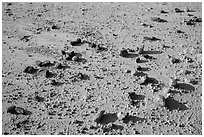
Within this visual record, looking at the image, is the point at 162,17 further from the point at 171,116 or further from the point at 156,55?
the point at 171,116

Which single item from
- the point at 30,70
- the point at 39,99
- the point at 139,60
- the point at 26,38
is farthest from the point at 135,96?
the point at 26,38

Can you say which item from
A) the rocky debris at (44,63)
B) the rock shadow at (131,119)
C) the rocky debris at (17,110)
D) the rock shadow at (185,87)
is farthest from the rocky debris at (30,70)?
the rock shadow at (185,87)

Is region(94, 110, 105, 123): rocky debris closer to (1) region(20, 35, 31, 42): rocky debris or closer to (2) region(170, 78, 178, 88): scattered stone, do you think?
(2) region(170, 78, 178, 88): scattered stone

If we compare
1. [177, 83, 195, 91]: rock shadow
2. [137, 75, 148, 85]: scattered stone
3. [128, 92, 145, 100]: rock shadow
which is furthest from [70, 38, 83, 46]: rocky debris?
[177, 83, 195, 91]: rock shadow

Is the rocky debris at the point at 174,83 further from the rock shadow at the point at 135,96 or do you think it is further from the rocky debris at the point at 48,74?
the rocky debris at the point at 48,74

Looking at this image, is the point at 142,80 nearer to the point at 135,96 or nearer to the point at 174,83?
the point at 135,96

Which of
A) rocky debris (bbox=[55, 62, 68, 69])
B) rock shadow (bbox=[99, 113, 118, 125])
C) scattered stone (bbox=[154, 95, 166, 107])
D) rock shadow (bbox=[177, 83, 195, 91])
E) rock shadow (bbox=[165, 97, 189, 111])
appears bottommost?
rock shadow (bbox=[99, 113, 118, 125])
